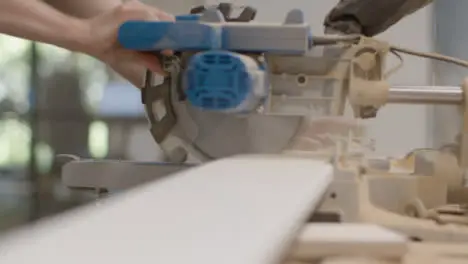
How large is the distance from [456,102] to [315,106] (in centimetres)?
17

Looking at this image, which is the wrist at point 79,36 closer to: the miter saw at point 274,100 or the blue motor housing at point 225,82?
the miter saw at point 274,100

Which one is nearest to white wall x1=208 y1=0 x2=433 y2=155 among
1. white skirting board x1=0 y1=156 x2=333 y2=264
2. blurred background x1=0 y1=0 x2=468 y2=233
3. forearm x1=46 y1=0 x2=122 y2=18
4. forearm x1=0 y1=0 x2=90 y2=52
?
blurred background x1=0 y1=0 x2=468 y2=233

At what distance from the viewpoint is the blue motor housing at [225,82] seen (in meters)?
0.89

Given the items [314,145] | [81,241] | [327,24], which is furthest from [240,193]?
[327,24]

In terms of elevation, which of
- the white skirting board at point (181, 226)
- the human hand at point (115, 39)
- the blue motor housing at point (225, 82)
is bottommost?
the white skirting board at point (181, 226)

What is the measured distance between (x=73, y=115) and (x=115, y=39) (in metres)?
1.45

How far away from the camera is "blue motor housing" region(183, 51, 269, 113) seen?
886 mm

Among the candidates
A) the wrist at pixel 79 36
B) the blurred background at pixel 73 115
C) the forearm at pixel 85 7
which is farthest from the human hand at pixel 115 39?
the blurred background at pixel 73 115

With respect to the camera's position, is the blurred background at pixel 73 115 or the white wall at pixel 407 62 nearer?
the blurred background at pixel 73 115

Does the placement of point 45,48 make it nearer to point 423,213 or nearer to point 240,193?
point 423,213

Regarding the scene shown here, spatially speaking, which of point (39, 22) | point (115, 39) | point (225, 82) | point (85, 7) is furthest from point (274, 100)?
point (85, 7)

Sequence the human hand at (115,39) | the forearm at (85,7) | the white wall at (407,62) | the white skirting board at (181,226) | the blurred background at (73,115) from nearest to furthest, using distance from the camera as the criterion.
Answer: the white skirting board at (181,226), the human hand at (115,39), the forearm at (85,7), the blurred background at (73,115), the white wall at (407,62)

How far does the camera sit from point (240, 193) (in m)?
0.55

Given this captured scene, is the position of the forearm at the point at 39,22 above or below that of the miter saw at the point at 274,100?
above
